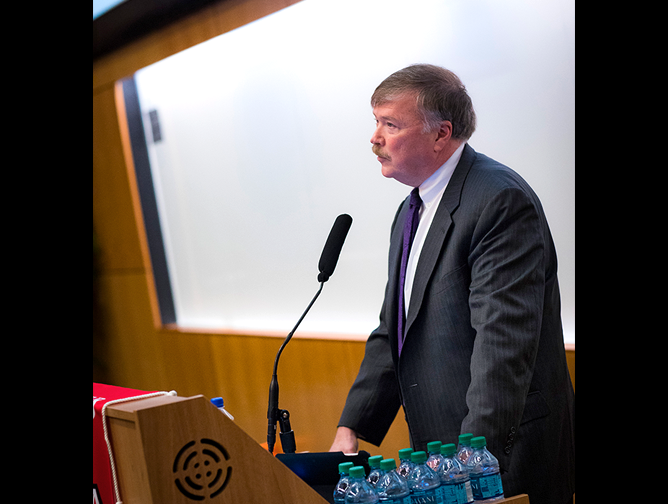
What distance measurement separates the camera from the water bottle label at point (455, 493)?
110 cm

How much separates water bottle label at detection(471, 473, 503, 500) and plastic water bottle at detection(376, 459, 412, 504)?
14 cm

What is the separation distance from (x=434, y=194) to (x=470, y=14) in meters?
0.79

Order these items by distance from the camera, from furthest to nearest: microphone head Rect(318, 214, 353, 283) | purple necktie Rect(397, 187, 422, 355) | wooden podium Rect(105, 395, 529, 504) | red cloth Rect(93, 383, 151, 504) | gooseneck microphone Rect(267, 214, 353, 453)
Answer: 1. purple necktie Rect(397, 187, 422, 355)
2. microphone head Rect(318, 214, 353, 283)
3. gooseneck microphone Rect(267, 214, 353, 453)
4. red cloth Rect(93, 383, 151, 504)
5. wooden podium Rect(105, 395, 529, 504)

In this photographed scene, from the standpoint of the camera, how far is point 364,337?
3.00 metres

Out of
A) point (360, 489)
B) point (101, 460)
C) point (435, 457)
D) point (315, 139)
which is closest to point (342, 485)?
point (360, 489)

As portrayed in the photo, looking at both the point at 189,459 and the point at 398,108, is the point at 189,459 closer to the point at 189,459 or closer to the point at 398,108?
the point at 189,459

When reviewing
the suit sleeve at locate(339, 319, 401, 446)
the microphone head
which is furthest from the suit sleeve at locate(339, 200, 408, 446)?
the microphone head

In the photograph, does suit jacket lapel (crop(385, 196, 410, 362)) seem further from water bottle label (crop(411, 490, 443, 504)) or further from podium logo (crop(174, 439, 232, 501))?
podium logo (crop(174, 439, 232, 501))

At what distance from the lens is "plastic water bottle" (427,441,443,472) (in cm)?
117

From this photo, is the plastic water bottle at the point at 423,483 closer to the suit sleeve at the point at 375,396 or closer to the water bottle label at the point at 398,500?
the water bottle label at the point at 398,500

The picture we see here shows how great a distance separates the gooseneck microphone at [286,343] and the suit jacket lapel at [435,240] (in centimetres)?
36
